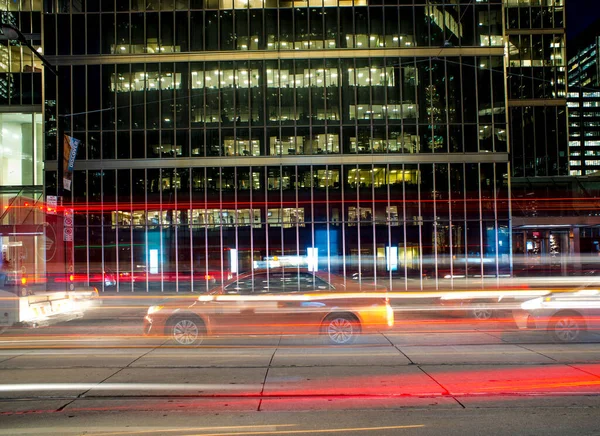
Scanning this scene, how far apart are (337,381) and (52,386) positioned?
420cm

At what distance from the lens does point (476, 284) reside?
79.5 feet

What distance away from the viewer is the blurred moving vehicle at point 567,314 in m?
11.9

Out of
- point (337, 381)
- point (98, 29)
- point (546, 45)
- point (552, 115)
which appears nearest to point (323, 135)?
point (98, 29)

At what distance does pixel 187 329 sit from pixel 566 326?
785cm

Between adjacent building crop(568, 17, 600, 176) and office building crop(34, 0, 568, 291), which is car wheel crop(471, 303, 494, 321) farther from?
adjacent building crop(568, 17, 600, 176)

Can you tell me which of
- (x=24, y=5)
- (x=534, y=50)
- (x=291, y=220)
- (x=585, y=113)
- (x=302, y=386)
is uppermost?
(x=585, y=113)

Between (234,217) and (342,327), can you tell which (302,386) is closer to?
(342,327)

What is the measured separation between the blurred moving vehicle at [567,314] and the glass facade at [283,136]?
55.2ft

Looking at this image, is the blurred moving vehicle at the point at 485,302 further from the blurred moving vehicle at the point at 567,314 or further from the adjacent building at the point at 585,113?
the adjacent building at the point at 585,113

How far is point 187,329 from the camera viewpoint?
11883 millimetres

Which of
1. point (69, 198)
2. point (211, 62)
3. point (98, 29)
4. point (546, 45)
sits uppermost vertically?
point (546, 45)

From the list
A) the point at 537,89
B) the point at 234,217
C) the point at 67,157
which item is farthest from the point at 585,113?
the point at 67,157

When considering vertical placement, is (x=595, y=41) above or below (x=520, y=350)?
above

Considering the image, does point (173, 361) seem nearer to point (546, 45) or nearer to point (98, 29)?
point (98, 29)
